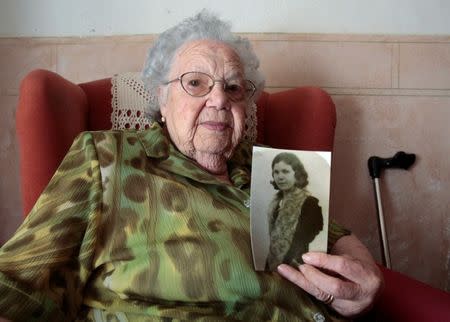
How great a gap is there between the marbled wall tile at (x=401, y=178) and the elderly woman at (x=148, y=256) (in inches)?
29.1

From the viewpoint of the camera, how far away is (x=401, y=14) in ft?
4.99

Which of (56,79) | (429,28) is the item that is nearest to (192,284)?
(56,79)

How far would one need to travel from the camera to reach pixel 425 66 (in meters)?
1.55

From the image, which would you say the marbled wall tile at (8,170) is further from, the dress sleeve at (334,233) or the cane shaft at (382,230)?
the cane shaft at (382,230)

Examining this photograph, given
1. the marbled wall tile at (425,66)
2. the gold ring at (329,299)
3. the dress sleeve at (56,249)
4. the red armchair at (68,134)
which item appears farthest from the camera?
the marbled wall tile at (425,66)

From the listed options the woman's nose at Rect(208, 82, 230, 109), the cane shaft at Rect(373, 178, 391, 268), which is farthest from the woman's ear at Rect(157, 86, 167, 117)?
the cane shaft at Rect(373, 178, 391, 268)

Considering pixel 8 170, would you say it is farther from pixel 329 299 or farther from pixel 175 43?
pixel 329 299

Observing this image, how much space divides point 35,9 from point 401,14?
136 centimetres

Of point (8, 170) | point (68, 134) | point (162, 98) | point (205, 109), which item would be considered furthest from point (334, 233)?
point (8, 170)

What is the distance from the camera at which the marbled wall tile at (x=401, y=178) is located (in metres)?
1.56

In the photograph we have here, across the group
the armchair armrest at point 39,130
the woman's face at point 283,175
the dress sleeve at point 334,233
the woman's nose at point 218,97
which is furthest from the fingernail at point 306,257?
the armchair armrest at point 39,130

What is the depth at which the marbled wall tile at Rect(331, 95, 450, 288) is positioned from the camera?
61.6 inches

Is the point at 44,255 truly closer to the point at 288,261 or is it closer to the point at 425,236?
the point at 288,261

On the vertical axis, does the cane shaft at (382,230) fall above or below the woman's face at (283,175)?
below
